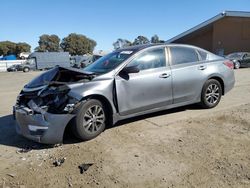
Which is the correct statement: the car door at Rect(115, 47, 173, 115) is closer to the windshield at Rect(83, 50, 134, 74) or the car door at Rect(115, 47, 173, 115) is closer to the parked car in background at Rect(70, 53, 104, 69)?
the windshield at Rect(83, 50, 134, 74)

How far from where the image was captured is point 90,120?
5277mm

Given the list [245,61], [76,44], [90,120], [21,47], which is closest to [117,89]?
[90,120]

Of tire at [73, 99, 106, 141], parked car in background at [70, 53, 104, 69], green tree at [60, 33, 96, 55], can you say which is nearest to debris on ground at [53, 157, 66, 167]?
tire at [73, 99, 106, 141]

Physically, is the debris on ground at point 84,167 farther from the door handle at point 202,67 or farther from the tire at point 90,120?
the door handle at point 202,67

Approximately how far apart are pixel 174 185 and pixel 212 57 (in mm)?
4422

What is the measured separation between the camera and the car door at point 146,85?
5.71 meters

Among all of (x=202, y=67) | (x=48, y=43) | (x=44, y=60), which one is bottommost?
(x=202, y=67)

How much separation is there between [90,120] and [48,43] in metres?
104

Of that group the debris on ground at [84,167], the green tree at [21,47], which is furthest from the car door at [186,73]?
the green tree at [21,47]

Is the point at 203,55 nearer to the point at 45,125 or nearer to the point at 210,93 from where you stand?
the point at 210,93

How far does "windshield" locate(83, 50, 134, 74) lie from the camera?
235 inches

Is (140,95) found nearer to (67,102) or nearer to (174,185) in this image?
(67,102)

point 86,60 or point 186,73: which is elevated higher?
point 86,60

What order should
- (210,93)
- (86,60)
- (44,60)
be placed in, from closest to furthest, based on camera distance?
(210,93), (86,60), (44,60)
